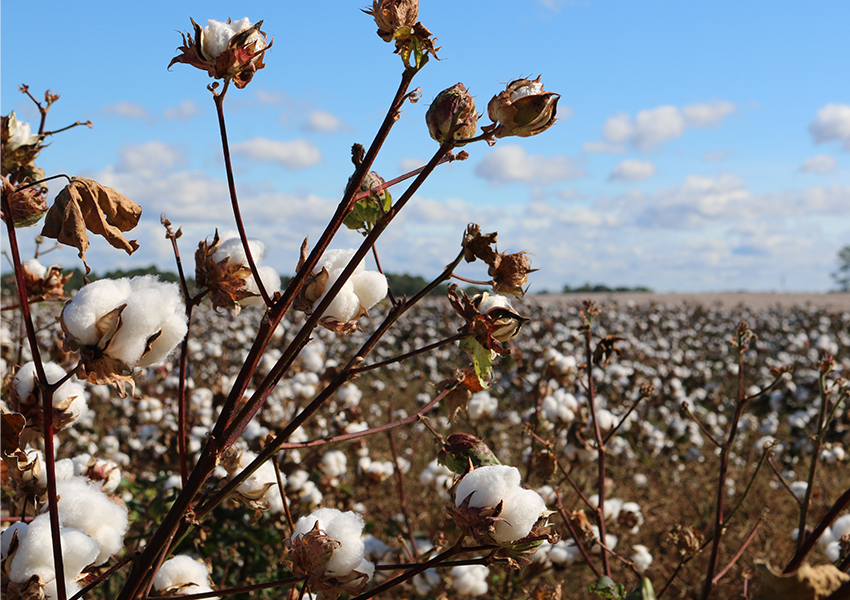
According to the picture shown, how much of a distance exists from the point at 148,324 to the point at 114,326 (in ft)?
0.12

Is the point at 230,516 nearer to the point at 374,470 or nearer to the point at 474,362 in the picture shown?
the point at 374,470

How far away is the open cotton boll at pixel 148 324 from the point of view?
739 millimetres

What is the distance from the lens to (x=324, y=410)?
482 cm

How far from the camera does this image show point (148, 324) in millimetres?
744

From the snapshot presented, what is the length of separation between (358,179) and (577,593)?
3.62 metres

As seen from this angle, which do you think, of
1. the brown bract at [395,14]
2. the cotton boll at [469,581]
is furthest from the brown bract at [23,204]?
the cotton boll at [469,581]

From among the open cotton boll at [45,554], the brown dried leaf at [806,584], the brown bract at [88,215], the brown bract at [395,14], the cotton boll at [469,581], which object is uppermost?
the brown bract at [395,14]

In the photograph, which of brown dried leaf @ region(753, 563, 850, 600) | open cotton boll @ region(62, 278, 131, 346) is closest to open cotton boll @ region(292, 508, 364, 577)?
open cotton boll @ region(62, 278, 131, 346)

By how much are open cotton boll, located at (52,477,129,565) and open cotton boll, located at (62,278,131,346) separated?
396mm

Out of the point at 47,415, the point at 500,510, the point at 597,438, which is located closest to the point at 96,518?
the point at 47,415

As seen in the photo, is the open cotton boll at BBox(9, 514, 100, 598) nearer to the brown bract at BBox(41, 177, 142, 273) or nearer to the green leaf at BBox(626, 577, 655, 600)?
the brown bract at BBox(41, 177, 142, 273)

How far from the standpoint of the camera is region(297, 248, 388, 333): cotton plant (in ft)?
2.93

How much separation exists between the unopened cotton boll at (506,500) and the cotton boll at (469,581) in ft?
6.13

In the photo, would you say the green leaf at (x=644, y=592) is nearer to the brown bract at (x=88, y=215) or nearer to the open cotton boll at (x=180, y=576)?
the open cotton boll at (x=180, y=576)
